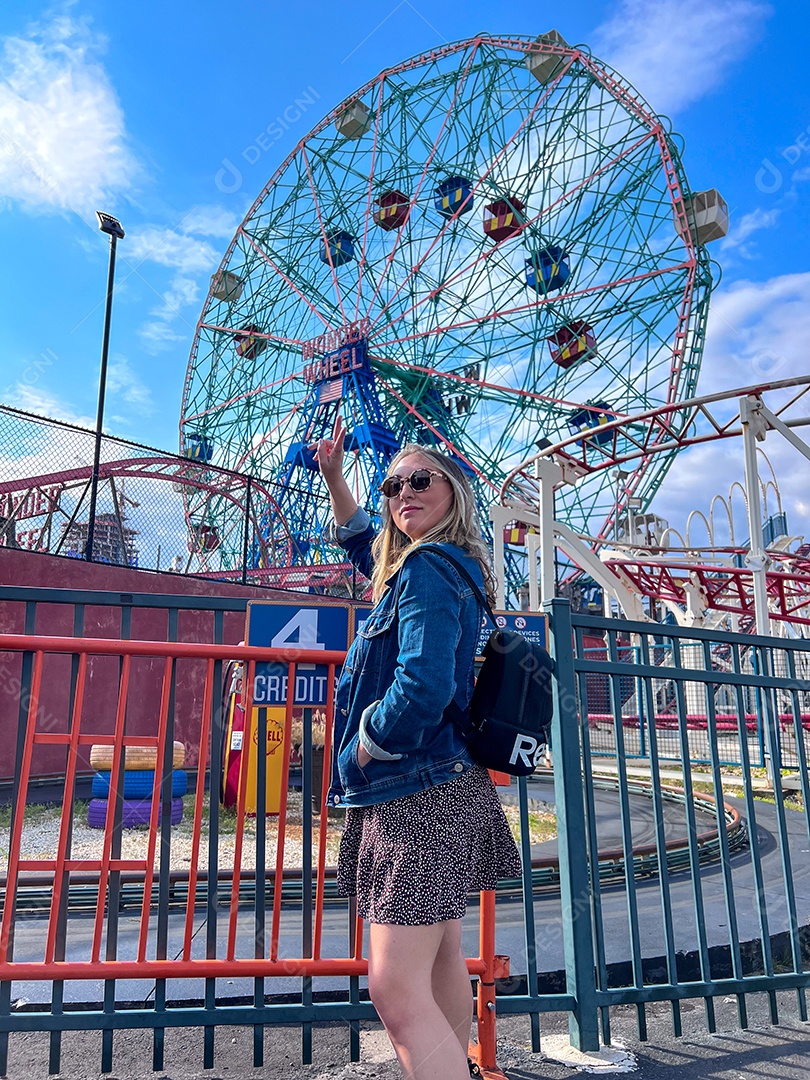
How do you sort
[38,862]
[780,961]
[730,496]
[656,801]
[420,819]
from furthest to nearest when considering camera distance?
[730,496]
[780,961]
[656,801]
[38,862]
[420,819]

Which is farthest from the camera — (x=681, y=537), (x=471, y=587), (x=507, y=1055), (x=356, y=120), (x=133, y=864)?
(x=356, y=120)

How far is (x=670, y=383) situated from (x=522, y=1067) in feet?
74.6

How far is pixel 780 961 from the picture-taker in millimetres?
3570

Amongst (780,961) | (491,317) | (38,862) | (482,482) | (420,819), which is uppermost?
(491,317)

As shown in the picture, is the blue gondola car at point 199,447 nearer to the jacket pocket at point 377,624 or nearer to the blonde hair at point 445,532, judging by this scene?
the blonde hair at point 445,532

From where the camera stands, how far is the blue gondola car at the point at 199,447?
35906 mm

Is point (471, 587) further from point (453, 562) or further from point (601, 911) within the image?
point (601, 911)

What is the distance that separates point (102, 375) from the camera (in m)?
11.4

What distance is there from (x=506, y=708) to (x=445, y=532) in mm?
449

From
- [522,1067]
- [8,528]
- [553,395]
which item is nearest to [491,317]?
[553,395]

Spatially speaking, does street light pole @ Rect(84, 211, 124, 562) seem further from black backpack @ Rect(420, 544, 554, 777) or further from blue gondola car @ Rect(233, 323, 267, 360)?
blue gondola car @ Rect(233, 323, 267, 360)

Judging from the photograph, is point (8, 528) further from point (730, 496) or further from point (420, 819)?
point (730, 496)

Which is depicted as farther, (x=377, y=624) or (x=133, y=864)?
(x=133, y=864)

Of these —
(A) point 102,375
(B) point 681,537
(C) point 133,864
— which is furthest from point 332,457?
Result: (B) point 681,537
